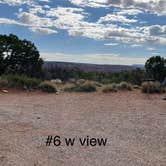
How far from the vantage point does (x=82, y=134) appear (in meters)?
8.17

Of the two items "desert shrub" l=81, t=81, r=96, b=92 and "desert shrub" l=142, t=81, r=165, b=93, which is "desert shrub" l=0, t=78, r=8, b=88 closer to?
"desert shrub" l=81, t=81, r=96, b=92

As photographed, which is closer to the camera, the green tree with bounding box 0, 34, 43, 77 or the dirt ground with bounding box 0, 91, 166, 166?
the dirt ground with bounding box 0, 91, 166, 166

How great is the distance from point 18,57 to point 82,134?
73.7 feet

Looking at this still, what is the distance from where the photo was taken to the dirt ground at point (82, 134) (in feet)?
20.3

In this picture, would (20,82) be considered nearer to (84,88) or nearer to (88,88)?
(84,88)

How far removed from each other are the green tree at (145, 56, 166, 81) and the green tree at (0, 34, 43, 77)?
1032 centimetres

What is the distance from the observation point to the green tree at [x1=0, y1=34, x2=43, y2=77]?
95.4 feet

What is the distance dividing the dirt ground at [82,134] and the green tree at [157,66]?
59.3 ft

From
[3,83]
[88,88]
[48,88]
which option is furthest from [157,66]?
[3,83]

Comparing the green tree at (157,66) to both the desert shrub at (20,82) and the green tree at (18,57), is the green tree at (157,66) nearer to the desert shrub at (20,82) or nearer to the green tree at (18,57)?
the green tree at (18,57)

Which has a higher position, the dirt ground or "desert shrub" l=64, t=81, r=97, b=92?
"desert shrub" l=64, t=81, r=97, b=92

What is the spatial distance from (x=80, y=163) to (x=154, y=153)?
1.61 meters

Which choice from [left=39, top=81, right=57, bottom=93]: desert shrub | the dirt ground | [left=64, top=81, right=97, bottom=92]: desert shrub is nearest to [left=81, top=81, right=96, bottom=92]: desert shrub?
[left=64, top=81, right=97, bottom=92]: desert shrub

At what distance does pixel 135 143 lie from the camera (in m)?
7.39
